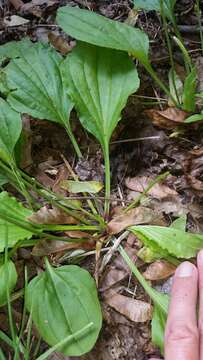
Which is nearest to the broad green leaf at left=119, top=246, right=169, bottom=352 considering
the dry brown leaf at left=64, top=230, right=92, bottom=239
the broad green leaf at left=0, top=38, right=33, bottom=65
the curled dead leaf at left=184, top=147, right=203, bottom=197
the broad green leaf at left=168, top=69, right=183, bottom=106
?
the dry brown leaf at left=64, top=230, right=92, bottom=239

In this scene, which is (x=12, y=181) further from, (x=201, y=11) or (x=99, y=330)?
(x=201, y=11)

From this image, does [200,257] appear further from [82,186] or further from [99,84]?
[99,84]

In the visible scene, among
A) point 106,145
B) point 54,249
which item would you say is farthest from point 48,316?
point 106,145

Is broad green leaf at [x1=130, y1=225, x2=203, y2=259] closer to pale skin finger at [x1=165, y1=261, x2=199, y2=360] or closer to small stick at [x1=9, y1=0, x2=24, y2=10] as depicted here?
pale skin finger at [x1=165, y1=261, x2=199, y2=360]

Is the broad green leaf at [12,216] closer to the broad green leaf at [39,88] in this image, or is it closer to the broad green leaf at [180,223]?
the broad green leaf at [39,88]

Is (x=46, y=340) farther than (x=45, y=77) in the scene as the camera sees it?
No

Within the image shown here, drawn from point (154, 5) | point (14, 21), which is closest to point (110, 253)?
point (154, 5)
